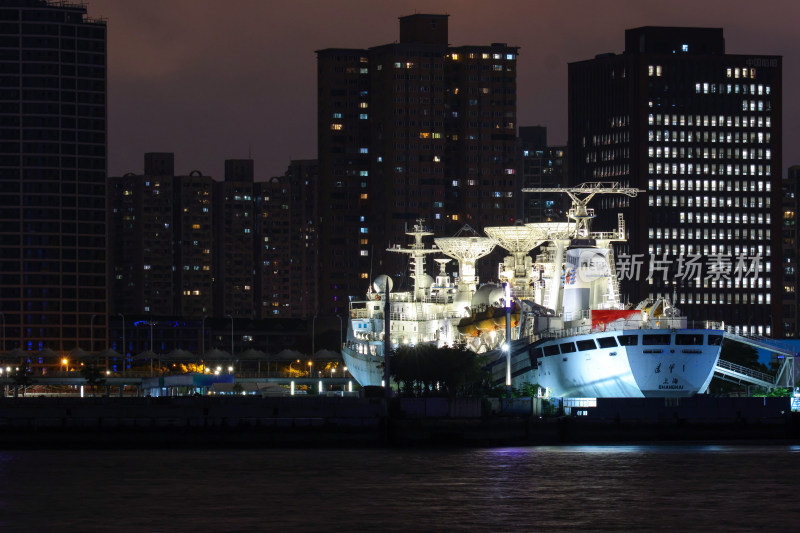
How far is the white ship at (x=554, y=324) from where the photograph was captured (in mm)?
116750

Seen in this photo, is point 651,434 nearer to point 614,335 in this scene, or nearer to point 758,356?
point 614,335

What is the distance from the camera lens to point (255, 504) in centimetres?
6706

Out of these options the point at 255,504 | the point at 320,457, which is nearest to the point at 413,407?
the point at 320,457

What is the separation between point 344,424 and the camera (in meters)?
101

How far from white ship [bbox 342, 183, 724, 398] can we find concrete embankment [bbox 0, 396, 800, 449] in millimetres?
8284

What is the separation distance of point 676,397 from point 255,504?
5207cm

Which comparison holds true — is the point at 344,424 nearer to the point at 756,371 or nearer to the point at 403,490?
the point at 403,490

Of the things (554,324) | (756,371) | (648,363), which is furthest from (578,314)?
(648,363)

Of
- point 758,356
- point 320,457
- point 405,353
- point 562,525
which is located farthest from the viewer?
point 758,356

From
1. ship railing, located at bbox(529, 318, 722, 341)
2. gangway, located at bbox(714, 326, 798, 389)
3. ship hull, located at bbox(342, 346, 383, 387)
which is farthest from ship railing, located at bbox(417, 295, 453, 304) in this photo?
gangway, located at bbox(714, 326, 798, 389)

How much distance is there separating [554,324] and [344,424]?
37.5m

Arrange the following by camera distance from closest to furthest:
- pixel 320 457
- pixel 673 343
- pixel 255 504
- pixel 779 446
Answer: pixel 255 504 < pixel 320 457 < pixel 779 446 < pixel 673 343

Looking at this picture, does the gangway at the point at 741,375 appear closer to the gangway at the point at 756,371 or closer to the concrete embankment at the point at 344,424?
the gangway at the point at 756,371

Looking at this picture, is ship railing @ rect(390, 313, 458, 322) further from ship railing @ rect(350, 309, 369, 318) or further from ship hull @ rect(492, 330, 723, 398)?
ship hull @ rect(492, 330, 723, 398)
